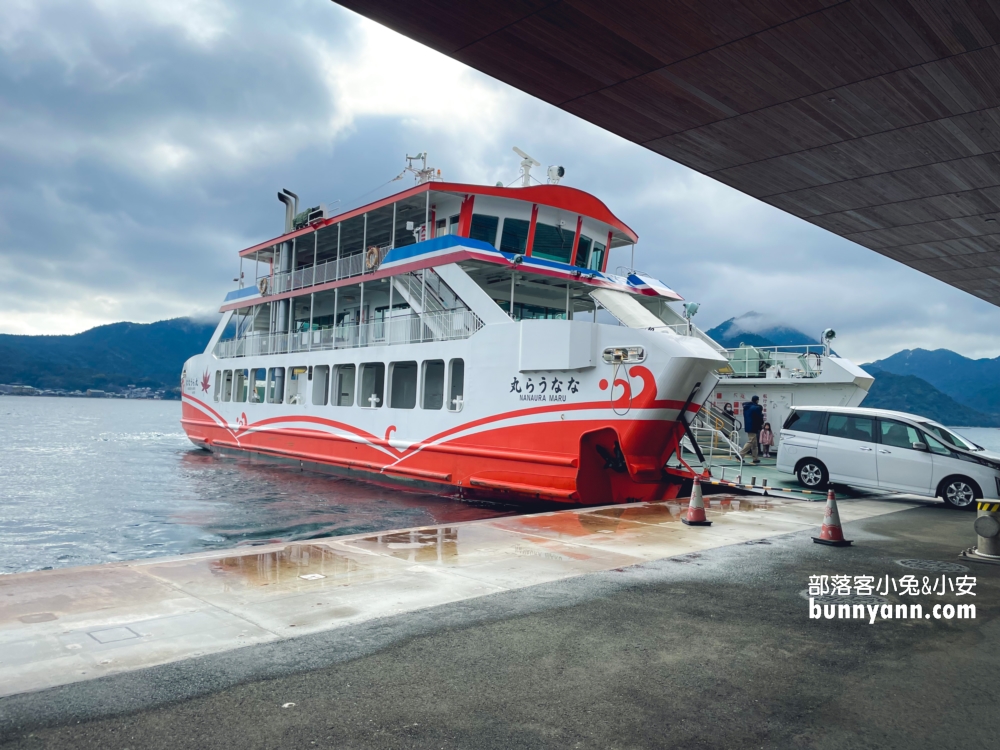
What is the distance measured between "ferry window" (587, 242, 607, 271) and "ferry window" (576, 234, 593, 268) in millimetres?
148

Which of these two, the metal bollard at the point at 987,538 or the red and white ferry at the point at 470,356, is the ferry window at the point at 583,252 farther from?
the metal bollard at the point at 987,538

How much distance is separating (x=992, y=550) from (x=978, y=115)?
4.68m

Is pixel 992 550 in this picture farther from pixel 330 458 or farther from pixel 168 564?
pixel 330 458

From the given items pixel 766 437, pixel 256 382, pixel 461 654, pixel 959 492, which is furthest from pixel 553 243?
pixel 461 654

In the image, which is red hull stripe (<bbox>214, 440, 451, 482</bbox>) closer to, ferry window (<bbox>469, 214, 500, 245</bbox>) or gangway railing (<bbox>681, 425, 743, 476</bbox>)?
ferry window (<bbox>469, 214, 500, 245</bbox>)

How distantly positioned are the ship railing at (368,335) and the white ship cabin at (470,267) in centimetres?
4

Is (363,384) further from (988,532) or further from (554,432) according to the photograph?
(988,532)

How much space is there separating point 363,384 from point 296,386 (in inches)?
146

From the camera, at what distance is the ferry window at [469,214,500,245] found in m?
18.3

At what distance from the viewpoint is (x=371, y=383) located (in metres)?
21.6

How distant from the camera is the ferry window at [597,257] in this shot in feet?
66.4

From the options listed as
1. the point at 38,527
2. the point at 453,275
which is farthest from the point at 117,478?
the point at 453,275

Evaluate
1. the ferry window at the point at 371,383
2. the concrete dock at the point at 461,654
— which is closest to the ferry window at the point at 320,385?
the ferry window at the point at 371,383

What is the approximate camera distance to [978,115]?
6.31m
